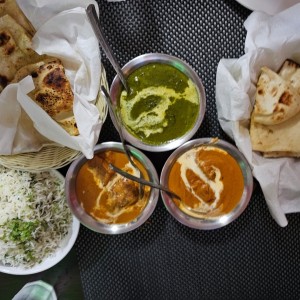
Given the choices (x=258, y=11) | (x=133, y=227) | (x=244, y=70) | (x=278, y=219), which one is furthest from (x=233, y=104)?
(x=133, y=227)

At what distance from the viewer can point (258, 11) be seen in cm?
225

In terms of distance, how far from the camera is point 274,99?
221cm

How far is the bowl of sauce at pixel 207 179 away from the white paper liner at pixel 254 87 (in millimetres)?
88

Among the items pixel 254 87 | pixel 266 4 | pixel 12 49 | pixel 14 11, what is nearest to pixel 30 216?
pixel 12 49

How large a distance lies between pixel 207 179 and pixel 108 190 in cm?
49

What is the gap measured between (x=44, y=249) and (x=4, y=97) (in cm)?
81

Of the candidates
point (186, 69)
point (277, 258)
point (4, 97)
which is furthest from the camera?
point (277, 258)

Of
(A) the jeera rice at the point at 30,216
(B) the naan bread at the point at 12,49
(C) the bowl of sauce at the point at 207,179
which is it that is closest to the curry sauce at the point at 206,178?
(C) the bowl of sauce at the point at 207,179

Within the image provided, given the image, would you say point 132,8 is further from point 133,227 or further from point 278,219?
point 278,219

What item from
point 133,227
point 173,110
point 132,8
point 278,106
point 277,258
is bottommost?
point 277,258

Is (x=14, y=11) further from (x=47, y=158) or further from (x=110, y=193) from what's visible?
(x=110, y=193)

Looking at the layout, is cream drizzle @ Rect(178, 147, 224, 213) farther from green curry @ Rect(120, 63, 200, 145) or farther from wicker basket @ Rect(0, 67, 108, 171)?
wicker basket @ Rect(0, 67, 108, 171)

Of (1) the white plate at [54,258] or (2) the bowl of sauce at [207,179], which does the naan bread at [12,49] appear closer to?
(1) the white plate at [54,258]

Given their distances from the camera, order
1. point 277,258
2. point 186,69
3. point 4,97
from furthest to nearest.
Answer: point 277,258
point 186,69
point 4,97
